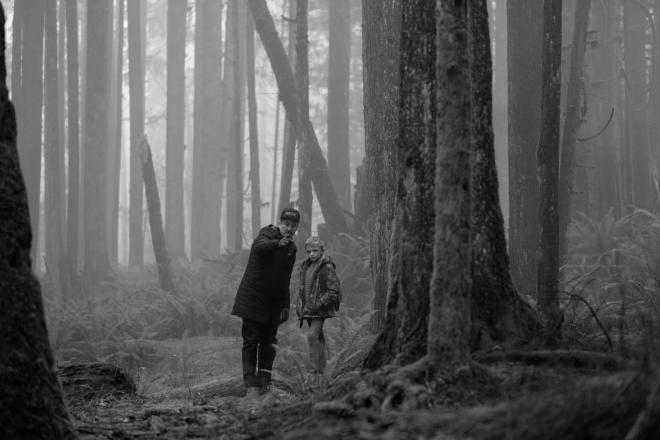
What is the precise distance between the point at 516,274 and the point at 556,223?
3.53m

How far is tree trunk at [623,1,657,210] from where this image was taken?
18562 millimetres

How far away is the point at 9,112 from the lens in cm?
481

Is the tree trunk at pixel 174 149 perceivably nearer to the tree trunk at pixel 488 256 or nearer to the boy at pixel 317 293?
the boy at pixel 317 293

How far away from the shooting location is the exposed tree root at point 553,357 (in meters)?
5.06

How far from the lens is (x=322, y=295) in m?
9.98

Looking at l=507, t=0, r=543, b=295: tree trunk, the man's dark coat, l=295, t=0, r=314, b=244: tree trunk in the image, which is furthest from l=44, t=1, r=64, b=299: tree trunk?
the man's dark coat

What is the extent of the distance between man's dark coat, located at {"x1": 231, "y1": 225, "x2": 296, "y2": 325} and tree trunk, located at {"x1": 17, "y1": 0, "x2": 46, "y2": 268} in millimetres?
15161

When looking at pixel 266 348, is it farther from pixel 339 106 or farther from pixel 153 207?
pixel 339 106

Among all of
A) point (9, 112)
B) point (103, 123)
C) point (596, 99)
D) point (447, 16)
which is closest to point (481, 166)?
A: point (447, 16)

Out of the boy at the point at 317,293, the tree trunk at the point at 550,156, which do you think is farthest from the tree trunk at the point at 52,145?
the tree trunk at the point at 550,156

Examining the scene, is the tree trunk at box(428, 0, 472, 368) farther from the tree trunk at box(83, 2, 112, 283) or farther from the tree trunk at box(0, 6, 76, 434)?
the tree trunk at box(83, 2, 112, 283)

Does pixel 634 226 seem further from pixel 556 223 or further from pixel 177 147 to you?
pixel 177 147

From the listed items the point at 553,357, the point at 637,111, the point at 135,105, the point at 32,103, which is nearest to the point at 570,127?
the point at 553,357

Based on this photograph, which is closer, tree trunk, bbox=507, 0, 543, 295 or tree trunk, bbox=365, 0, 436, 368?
tree trunk, bbox=365, 0, 436, 368
